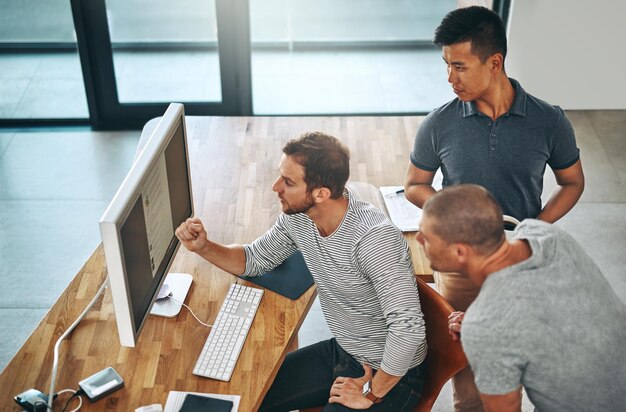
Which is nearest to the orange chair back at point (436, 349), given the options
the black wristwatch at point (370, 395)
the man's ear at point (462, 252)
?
the black wristwatch at point (370, 395)

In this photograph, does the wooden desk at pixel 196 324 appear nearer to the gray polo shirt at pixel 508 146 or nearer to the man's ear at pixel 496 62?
the gray polo shirt at pixel 508 146

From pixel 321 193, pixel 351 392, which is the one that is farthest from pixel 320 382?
pixel 321 193

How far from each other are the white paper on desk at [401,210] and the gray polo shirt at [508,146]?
0.76 feet

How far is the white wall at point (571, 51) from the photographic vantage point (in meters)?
4.76

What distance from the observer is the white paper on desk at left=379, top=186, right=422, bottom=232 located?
285 centimetres

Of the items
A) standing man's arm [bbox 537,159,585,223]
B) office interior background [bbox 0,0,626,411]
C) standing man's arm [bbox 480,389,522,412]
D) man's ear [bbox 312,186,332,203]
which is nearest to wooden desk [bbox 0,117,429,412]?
man's ear [bbox 312,186,332,203]

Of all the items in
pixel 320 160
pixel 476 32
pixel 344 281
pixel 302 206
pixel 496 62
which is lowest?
pixel 344 281

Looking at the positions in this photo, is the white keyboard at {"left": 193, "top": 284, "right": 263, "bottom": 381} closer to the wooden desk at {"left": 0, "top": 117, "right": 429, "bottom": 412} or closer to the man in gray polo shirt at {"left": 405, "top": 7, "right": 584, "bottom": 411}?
the wooden desk at {"left": 0, "top": 117, "right": 429, "bottom": 412}

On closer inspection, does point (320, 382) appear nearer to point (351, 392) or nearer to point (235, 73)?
point (351, 392)

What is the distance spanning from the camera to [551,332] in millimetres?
1802

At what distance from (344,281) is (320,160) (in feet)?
1.22

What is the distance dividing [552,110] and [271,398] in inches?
52.0

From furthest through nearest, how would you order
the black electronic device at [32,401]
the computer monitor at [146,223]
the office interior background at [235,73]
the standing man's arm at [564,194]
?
the office interior background at [235,73]
the standing man's arm at [564,194]
the black electronic device at [32,401]
the computer monitor at [146,223]

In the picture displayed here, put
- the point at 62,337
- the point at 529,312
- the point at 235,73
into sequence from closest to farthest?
1. the point at 529,312
2. the point at 62,337
3. the point at 235,73
